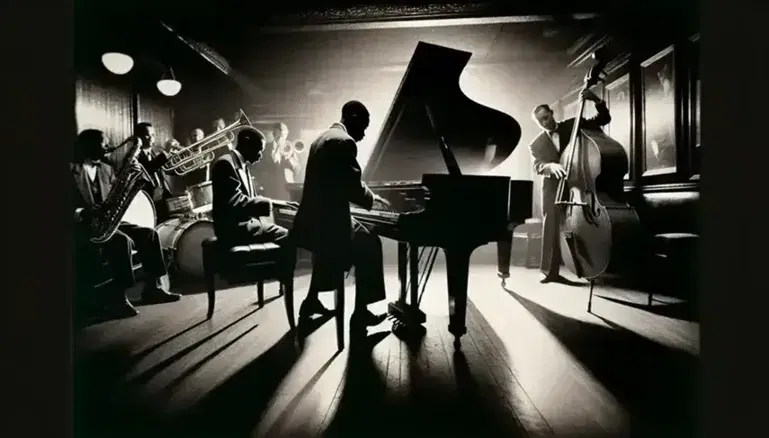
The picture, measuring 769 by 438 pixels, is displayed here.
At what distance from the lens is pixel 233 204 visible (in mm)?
2227

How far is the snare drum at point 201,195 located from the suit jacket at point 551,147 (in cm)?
153

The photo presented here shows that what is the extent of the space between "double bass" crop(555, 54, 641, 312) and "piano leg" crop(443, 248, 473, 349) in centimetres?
54

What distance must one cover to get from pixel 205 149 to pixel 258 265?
2.03 ft

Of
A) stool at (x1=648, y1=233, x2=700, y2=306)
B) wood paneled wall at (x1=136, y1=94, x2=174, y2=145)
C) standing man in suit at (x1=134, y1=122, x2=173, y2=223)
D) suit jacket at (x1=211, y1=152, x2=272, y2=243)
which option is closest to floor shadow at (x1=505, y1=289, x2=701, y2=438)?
stool at (x1=648, y1=233, x2=700, y2=306)

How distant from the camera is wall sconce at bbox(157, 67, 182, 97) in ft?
7.72

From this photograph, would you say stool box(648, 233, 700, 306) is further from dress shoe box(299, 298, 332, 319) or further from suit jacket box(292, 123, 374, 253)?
dress shoe box(299, 298, 332, 319)

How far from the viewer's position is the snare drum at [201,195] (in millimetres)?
2273

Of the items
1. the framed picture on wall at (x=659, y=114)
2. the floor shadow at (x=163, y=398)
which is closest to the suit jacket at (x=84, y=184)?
the floor shadow at (x=163, y=398)

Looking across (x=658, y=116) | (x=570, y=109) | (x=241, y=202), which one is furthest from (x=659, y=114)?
(x=241, y=202)

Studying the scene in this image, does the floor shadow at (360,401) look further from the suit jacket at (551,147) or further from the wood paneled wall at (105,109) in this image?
the wood paneled wall at (105,109)

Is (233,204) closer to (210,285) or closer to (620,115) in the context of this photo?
(210,285)

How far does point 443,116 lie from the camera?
2145mm

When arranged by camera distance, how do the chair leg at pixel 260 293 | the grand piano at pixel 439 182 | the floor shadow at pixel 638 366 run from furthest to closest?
the chair leg at pixel 260 293 → the floor shadow at pixel 638 366 → the grand piano at pixel 439 182

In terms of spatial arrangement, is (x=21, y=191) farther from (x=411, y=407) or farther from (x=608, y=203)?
(x=608, y=203)
